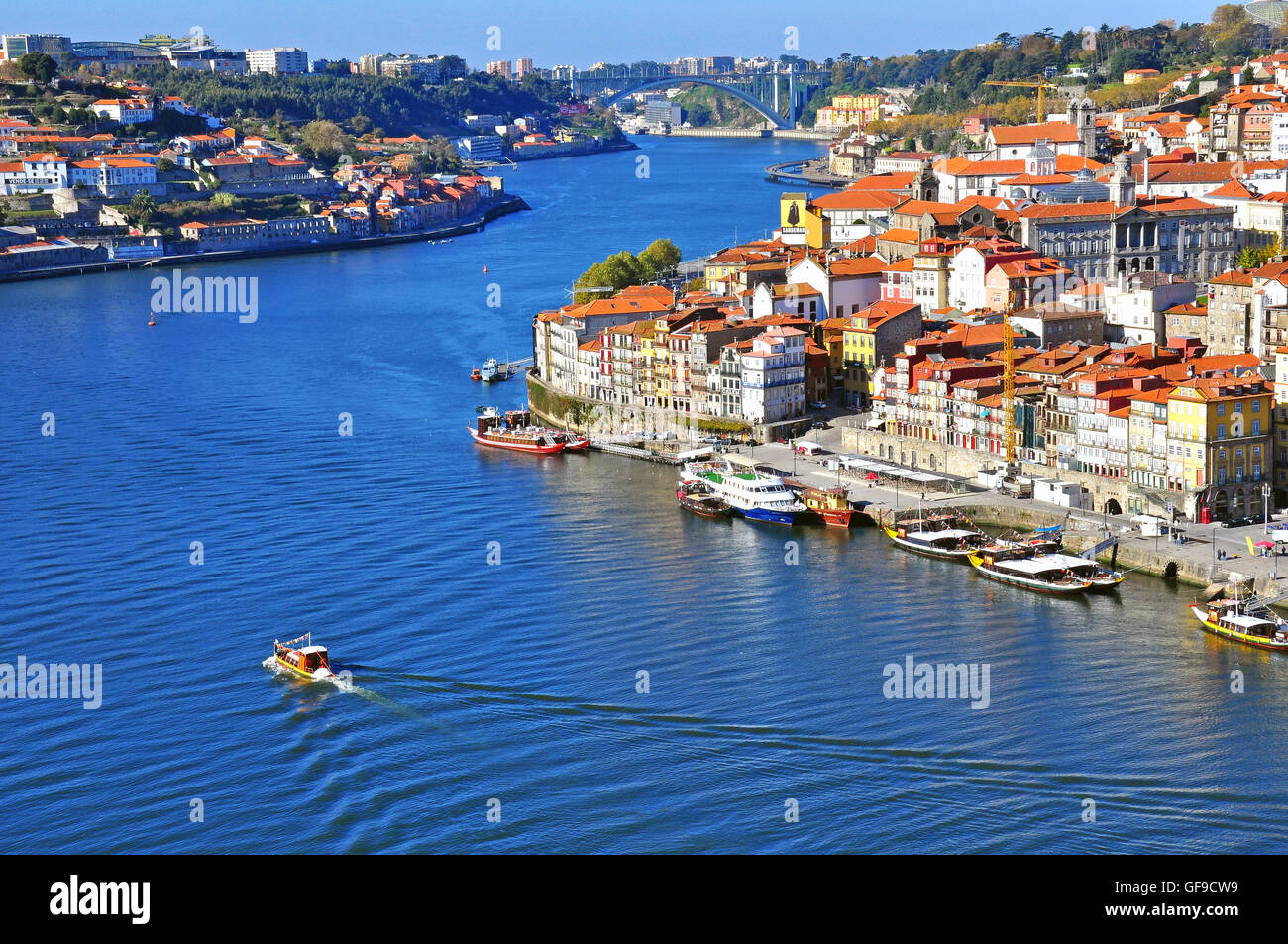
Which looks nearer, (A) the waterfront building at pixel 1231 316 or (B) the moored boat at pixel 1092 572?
(B) the moored boat at pixel 1092 572

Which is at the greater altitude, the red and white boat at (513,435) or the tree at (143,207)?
the tree at (143,207)

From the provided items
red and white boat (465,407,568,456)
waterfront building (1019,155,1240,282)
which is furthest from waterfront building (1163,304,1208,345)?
red and white boat (465,407,568,456)

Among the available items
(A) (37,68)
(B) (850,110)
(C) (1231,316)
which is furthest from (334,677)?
(B) (850,110)

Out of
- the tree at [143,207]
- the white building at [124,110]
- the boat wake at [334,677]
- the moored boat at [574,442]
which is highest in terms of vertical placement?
the white building at [124,110]

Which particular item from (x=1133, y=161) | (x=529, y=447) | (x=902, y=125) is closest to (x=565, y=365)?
(x=529, y=447)

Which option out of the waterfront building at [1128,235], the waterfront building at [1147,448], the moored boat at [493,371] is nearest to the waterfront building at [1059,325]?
the waterfront building at [1128,235]

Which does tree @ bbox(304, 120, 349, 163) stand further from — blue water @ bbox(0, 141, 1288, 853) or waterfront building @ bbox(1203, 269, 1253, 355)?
waterfront building @ bbox(1203, 269, 1253, 355)

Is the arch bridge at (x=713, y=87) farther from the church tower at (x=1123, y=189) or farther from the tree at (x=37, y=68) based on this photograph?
the church tower at (x=1123, y=189)
